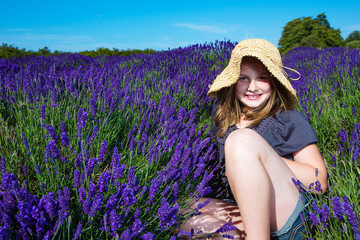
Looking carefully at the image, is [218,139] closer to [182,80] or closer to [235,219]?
[235,219]

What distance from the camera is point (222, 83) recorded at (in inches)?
88.7

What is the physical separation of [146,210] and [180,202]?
1.14 ft

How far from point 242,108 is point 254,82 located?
298 mm

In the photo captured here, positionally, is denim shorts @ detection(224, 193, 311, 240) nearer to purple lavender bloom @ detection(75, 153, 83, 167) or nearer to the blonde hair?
the blonde hair

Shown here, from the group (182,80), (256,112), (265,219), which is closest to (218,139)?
(256,112)

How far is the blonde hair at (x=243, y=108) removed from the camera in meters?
2.17

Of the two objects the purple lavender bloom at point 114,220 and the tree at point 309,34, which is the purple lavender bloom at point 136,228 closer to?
the purple lavender bloom at point 114,220

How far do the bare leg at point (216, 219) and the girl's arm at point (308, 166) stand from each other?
19.2 inches

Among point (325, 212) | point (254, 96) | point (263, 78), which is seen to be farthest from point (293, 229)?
point (263, 78)

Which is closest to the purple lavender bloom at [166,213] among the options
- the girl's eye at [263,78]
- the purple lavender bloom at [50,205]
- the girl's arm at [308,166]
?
the purple lavender bloom at [50,205]

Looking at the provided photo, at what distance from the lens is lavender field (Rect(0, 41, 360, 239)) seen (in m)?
1.14

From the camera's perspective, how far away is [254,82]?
218 centimetres

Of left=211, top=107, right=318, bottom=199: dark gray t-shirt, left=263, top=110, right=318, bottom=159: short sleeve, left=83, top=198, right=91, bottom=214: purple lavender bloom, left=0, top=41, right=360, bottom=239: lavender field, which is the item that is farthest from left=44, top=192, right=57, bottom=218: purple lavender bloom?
left=263, top=110, right=318, bottom=159: short sleeve

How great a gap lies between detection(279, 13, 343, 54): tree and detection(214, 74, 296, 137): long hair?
2562 centimetres
